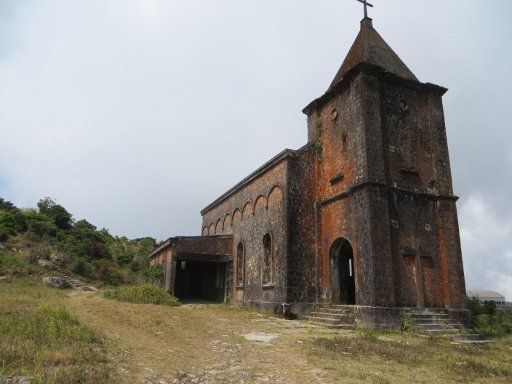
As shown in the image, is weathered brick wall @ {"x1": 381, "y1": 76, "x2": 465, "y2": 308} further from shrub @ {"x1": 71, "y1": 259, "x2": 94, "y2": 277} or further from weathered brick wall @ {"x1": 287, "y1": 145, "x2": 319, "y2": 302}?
shrub @ {"x1": 71, "y1": 259, "x2": 94, "y2": 277}

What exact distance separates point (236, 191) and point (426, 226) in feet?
37.5

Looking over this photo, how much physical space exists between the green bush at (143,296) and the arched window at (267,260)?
4.48 meters

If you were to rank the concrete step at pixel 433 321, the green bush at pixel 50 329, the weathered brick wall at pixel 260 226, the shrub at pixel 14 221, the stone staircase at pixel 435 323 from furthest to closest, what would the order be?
the shrub at pixel 14 221, the weathered brick wall at pixel 260 226, the concrete step at pixel 433 321, the stone staircase at pixel 435 323, the green bush at pixel 50 329

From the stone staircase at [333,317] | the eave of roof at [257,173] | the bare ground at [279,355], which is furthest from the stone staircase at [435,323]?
the eave of roof at [257,173]

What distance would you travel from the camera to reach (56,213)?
35.3m

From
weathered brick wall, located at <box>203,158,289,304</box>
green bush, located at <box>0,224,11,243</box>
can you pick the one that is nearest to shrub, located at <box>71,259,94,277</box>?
green bush, located at <box>0,224,11,243</box>

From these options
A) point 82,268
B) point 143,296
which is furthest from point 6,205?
point 143,296

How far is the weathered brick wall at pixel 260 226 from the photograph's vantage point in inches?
635

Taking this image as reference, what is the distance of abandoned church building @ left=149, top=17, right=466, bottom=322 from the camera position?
13.1 metres

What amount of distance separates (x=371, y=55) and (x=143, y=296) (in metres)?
14.5

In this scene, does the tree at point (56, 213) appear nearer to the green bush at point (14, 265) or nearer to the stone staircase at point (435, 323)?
the green bush at point (14, 265)

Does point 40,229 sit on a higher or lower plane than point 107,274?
higher

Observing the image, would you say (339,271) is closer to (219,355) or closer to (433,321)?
(433,321)

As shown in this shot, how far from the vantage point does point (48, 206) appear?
119ft
